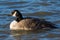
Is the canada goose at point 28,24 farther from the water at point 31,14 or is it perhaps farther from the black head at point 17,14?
the water at point 31,14

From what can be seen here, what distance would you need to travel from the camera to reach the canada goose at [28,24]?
14.1 m

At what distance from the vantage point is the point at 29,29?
46.7 feet

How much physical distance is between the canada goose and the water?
1.02ft

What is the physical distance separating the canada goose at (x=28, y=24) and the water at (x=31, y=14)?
1.02ft

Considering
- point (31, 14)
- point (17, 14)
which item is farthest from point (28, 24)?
point (31, 14)

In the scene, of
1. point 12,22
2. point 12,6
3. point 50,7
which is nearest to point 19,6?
point 12,6

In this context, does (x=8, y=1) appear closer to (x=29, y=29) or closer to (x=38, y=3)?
(x=38, y=3)

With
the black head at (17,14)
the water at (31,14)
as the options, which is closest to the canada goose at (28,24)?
the black head at (17,14)

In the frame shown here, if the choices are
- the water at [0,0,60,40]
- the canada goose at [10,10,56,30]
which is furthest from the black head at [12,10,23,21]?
the water at [0,0,60,40]

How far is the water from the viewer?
1323cm

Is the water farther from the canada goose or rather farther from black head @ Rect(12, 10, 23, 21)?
black head @ Rect(12, 10, 23, 21)

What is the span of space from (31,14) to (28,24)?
1.97m

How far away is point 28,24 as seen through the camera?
1428 cm

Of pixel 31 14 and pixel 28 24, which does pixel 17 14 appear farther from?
pixel 31 14
